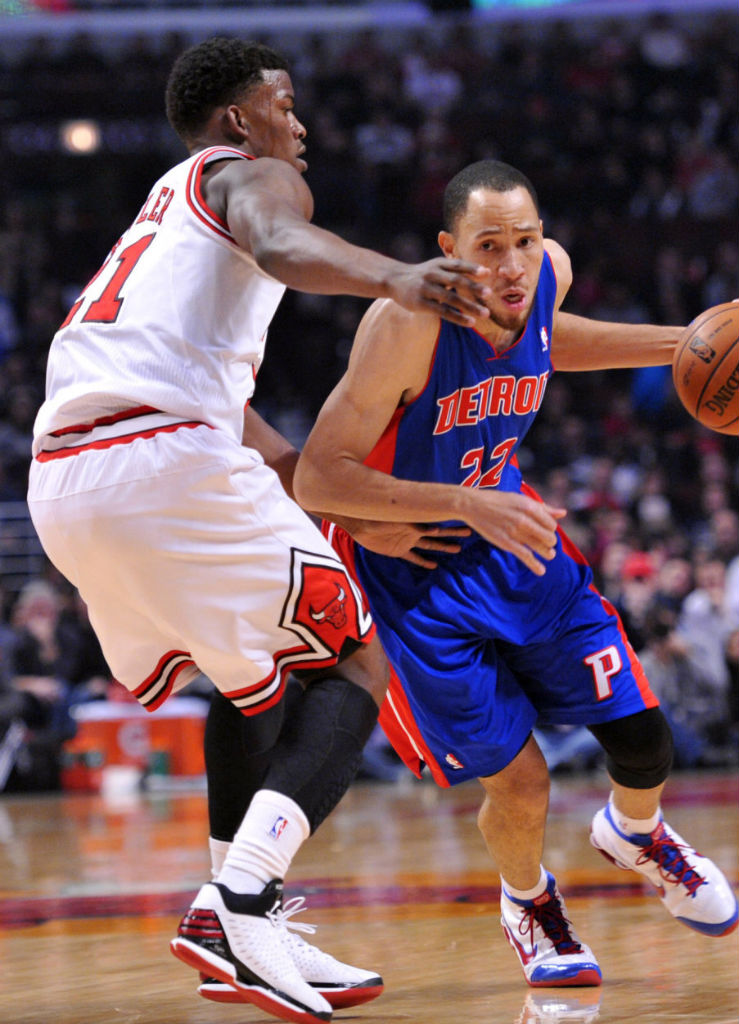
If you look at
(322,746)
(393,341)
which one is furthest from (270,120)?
(322,746)

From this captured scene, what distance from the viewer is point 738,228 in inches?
586

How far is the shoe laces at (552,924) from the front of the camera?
3.36m

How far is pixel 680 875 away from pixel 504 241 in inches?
62.3

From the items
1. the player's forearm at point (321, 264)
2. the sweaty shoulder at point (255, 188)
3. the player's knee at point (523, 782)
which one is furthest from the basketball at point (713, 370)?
the player's forearm at point (321, 264)

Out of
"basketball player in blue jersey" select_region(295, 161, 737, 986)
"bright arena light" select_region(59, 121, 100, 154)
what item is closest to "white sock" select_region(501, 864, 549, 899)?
"basketball player in blue jersey" select_region(295, 161, 737, 986)

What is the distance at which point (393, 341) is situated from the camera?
3.21m

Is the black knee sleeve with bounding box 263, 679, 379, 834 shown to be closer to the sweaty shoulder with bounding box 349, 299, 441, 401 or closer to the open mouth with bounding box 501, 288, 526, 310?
the sweaty shoulder with bounding box 349, 299, 441, 401

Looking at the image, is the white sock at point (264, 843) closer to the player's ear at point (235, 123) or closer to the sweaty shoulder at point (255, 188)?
the sweaty shoulder at point (255, 188)

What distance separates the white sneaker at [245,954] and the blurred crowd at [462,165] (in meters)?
9.73

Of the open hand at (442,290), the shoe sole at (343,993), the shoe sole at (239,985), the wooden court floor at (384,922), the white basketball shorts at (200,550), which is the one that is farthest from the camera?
the wooden court floor at (384,922)

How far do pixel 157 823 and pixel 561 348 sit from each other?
15.3 ft

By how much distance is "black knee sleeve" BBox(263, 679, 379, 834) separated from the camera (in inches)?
107

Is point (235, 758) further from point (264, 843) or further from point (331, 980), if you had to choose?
point (331, 980)

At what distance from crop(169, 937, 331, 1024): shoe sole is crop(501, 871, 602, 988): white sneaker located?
848 millimetres
